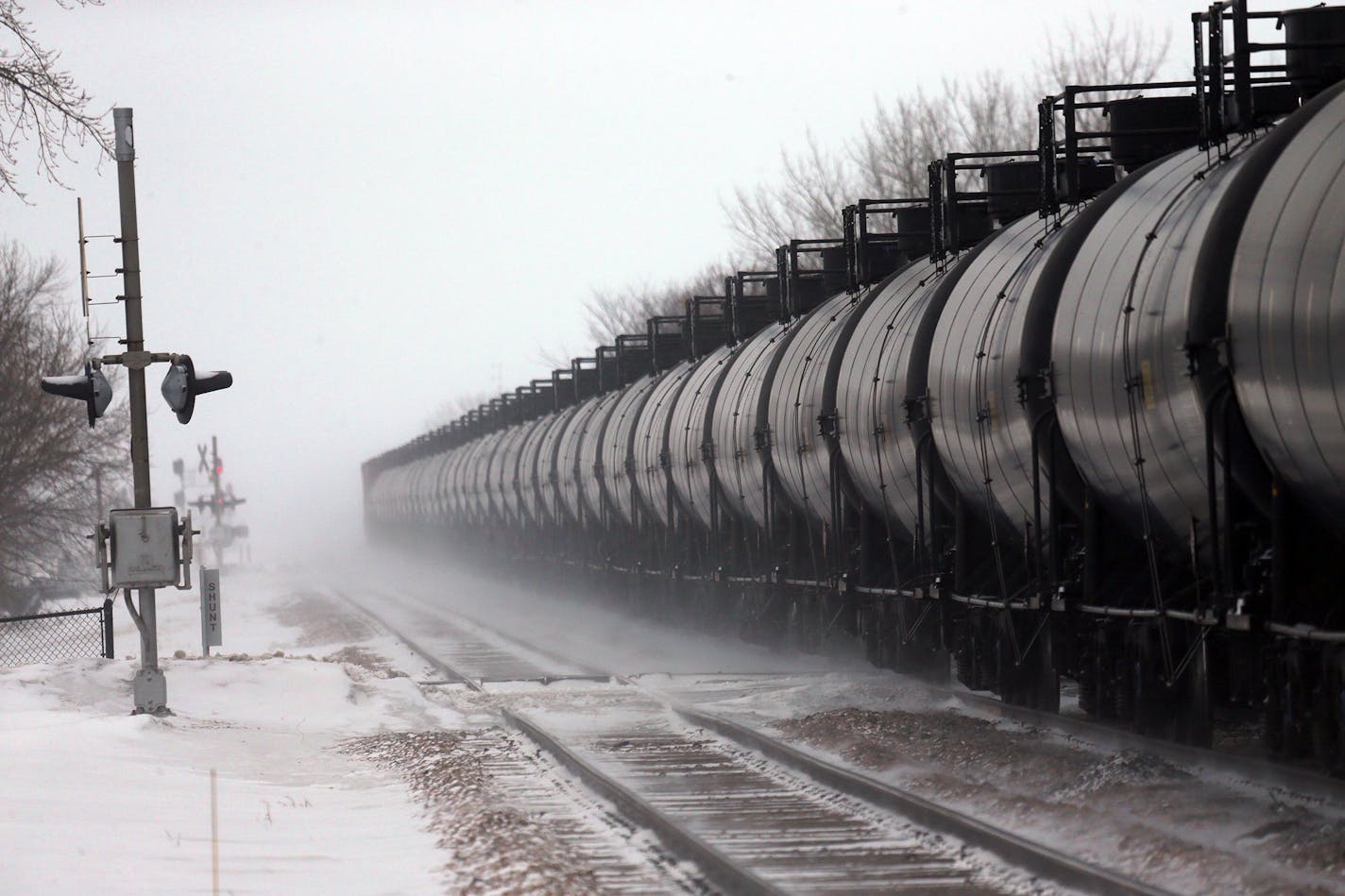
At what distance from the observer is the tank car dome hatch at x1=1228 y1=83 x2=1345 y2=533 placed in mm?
7613

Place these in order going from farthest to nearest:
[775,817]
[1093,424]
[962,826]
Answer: [1093,424]
[775,817]
[962,826]

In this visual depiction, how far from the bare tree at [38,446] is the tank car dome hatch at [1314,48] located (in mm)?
26659

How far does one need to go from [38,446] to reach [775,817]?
26650 millimetres

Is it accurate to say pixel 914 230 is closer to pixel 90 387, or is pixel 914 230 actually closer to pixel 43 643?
pixel 90 387

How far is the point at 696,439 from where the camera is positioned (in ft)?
80.5

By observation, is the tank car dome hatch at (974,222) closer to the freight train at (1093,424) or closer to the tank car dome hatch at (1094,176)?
the freight train at (1093,424)

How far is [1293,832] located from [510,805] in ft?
16.6

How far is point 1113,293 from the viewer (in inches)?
411

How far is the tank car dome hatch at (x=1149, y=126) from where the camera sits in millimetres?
13477

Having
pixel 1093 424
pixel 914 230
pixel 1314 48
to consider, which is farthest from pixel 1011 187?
pixel 1093 424

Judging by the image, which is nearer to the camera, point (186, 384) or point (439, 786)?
point (439, 786)

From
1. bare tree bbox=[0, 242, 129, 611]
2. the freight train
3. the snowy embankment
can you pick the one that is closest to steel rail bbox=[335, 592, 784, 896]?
the snowy embankment

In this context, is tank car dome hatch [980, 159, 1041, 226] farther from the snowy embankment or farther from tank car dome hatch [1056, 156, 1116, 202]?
the snowy embankment

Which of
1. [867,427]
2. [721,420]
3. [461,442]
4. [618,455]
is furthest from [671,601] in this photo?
[461,442]
